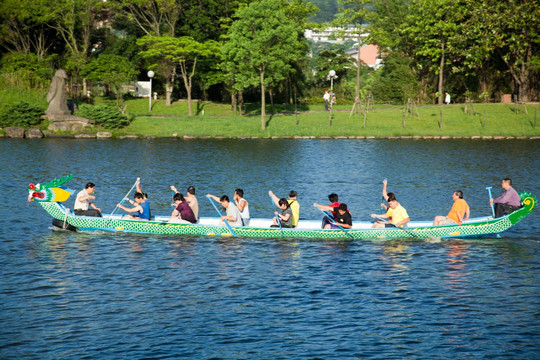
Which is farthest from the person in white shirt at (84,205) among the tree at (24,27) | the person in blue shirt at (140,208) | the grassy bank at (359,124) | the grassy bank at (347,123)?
the tree at (24,27)

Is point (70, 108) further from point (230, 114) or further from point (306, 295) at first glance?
point (306, 295)

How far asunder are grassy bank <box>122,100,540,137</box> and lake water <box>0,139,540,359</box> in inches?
1336

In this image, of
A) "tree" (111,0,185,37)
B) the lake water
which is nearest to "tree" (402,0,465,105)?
"tree" (111,0,185,37)

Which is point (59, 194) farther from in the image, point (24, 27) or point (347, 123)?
point (24, 27)

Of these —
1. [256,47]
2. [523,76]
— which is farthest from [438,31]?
[256,47]

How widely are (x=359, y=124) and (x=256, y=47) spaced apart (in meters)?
14.7

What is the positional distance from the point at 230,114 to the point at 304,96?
18994mm

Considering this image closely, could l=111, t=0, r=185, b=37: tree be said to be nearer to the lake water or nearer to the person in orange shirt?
the lake water

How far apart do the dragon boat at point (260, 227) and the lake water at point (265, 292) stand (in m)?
0.39

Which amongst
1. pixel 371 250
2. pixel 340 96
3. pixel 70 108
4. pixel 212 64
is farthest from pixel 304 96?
pixel 371 250

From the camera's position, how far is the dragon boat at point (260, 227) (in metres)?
26.8

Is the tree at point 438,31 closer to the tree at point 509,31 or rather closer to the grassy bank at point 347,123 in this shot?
the tree at point 509,31

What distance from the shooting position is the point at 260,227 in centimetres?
2745

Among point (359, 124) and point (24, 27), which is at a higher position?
point (24, 27)
